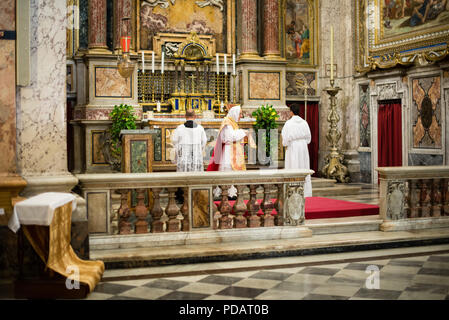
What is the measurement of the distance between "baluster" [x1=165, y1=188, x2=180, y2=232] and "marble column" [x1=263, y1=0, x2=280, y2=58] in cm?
767

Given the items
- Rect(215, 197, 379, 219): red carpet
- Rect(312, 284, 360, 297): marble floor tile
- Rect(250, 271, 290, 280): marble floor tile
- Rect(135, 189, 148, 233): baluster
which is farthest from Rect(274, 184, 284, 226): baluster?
Rect(312, 284, 360, 297): marble floor tile

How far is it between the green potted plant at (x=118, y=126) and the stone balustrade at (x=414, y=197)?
5.59m

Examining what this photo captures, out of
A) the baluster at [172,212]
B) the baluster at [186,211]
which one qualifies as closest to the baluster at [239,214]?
the baluster at [186,211]

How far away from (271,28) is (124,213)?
8362 mm

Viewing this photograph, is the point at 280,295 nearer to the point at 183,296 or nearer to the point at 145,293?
the point at 183,296

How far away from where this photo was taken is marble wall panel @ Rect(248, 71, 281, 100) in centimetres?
1334

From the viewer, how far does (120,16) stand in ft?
41.1

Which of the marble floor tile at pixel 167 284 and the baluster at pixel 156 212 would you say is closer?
the marble floor tile at pixel 167 284

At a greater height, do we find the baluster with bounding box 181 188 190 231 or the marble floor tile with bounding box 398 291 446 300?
the baluster with bounding box 181 188 190 231

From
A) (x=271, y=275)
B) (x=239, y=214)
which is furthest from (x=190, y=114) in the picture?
(x=271, y=275)

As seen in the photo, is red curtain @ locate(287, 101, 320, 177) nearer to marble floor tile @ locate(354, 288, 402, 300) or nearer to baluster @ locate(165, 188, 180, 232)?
baluster @ locate(165, 188, 180, 232)

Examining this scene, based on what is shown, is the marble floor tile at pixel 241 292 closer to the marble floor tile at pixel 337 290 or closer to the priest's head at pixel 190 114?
the marble floor tile at pixel 337 290

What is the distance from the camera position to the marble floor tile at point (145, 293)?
16.5ft

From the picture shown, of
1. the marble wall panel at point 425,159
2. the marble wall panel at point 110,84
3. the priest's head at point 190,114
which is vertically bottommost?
the marble wall panel at point 425,159
